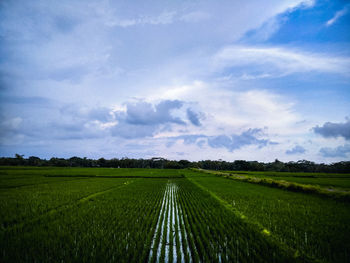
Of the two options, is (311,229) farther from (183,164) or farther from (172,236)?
(183,164)

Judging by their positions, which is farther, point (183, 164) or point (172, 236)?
point (183, 164)

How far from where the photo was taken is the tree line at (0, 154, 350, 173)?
86.1 metres

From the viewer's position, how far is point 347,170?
6688cm

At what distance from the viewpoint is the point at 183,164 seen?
138500 mm

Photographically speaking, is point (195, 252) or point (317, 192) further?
point (317, 192)

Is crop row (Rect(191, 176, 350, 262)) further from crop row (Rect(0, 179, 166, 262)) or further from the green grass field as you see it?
crop row (Rect(0, 179, 166, 262))

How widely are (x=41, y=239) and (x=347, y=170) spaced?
91102 mm

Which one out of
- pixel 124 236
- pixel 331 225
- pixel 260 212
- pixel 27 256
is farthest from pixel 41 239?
pixel 331 225

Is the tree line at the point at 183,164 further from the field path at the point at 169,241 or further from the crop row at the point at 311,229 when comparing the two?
the field path at the point at 169,241

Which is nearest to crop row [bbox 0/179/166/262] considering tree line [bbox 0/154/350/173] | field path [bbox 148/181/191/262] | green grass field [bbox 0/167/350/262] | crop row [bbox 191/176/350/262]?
green grass field [bbox 0/167/350/262]

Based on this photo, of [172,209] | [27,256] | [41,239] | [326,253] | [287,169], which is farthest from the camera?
[287,169]

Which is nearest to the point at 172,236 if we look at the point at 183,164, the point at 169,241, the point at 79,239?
the point at 169,241

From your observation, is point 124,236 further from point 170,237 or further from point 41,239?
point 41,239

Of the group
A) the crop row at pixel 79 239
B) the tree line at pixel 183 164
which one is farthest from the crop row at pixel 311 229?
the tree line at pixel 183 164
